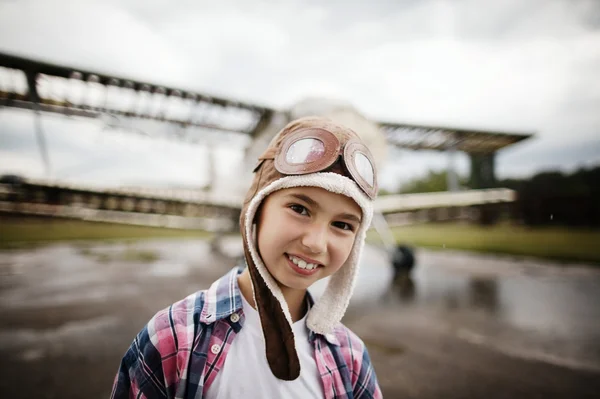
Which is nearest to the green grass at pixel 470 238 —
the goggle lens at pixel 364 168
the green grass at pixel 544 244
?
the green grass at pixel 544 244

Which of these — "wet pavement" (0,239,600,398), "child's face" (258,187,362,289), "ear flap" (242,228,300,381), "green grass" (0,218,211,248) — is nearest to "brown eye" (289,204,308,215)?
"child's face" (258,187,362,289)

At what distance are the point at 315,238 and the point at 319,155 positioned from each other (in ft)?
0.78

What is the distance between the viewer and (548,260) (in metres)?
6.04

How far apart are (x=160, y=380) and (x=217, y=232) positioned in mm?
8229

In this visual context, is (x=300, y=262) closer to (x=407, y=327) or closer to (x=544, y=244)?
(x=407, y=327)

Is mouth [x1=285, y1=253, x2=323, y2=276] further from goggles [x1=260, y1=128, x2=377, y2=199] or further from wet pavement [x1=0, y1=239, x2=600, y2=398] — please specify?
wet pavement [x1=0, y1=239, x2=600, y2=398]

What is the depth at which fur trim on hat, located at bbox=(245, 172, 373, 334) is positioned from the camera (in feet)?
2.44

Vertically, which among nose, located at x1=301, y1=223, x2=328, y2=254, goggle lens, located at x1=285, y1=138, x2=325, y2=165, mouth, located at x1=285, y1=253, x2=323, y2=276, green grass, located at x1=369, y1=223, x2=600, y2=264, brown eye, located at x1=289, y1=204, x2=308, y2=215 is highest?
goggle lens, located at x1=285, y1=138, x2=325, y2=165

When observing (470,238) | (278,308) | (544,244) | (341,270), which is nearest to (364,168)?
(341,270)

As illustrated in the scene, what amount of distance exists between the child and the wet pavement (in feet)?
3.62

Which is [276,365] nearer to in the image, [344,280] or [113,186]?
[344,280]

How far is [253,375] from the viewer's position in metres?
0.74

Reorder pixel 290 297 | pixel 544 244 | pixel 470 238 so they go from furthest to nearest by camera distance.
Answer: pixel 470 238, pixel 544 244, pixel 290 297

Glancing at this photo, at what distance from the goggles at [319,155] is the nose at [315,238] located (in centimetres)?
15
